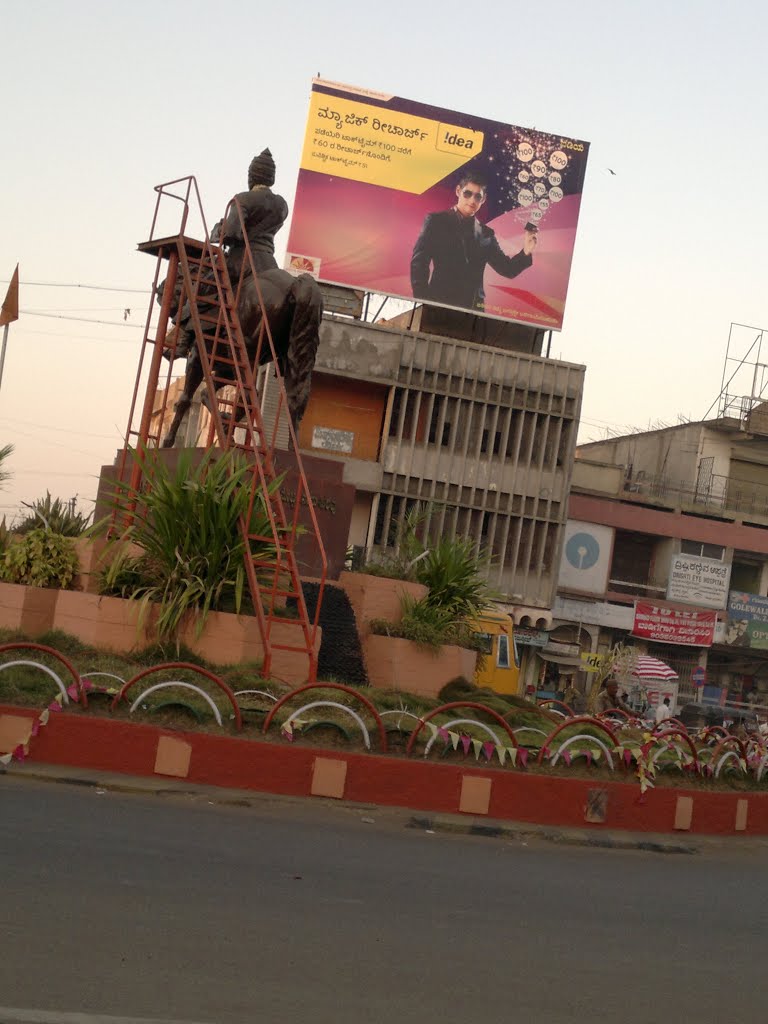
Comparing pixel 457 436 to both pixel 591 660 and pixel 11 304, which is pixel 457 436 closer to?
pixel 591 660

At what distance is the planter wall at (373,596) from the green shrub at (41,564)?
3104 millimetres

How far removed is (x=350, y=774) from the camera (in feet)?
36.6

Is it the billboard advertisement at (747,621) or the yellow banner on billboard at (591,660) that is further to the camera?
the billboard advertisement at (747,621)

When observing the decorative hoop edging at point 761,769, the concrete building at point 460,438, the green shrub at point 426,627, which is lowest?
the decorative hoop edging at point 761,769

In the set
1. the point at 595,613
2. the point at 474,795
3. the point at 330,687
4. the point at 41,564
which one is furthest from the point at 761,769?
the point at 595,613

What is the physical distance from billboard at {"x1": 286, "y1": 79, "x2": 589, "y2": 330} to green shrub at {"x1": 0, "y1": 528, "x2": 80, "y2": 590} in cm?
3144

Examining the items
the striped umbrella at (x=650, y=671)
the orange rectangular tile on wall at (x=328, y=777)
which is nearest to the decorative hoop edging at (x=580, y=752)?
the orange rectangular tile on wall at (x=328, y=777)

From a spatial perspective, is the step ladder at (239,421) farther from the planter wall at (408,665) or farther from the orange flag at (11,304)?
the orange flag at (11,304)

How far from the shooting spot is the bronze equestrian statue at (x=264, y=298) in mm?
15242

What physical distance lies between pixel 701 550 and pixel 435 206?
16.3 m

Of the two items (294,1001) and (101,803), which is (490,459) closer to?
(101,803)

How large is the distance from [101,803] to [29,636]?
151 inches

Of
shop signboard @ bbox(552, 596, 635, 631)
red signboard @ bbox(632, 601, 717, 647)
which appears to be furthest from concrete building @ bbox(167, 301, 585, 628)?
red signboard @ bbox(632, 601, 717, 647)

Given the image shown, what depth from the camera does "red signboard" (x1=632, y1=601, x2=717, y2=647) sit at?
49.9m
